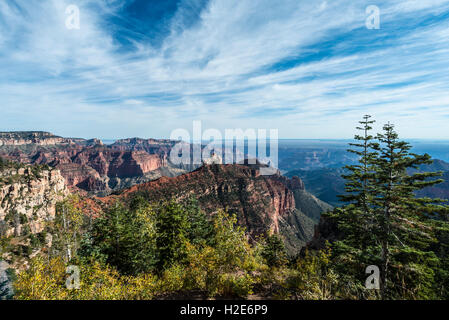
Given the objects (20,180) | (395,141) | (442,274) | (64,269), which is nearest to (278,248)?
(442,274)

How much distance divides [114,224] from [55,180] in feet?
297

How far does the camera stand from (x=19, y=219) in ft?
202

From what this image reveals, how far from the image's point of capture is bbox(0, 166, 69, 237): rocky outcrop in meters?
59.4

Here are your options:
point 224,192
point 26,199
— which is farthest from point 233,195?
point 26,199

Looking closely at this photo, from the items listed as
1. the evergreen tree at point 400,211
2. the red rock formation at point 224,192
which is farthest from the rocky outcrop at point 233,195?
the evergreen tree at point 400,211

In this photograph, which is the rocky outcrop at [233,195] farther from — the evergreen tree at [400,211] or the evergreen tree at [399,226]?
the evergreen tree at [400,211]

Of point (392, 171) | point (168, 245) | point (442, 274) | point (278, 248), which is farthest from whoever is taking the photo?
point (278, 248)

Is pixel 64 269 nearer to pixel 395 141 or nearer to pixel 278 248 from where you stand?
pixel 395 141

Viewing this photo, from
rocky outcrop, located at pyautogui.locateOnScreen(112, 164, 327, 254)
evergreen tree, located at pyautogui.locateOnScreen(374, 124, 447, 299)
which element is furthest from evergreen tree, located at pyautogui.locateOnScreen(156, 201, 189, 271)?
rocky outcrop, located at pyautogui.locateOnScreen(112, 164, 327, 254)

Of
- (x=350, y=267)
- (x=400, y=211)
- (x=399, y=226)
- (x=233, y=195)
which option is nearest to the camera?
(x=399, y=226)

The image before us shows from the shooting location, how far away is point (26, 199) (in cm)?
7062

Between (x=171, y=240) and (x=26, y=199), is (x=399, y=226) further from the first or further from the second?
(x=26, y=199)

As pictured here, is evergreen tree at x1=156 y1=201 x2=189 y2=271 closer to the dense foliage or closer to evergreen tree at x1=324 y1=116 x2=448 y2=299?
the dense foliage

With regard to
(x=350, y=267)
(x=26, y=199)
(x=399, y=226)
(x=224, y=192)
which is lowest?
(x=224, y=192)
